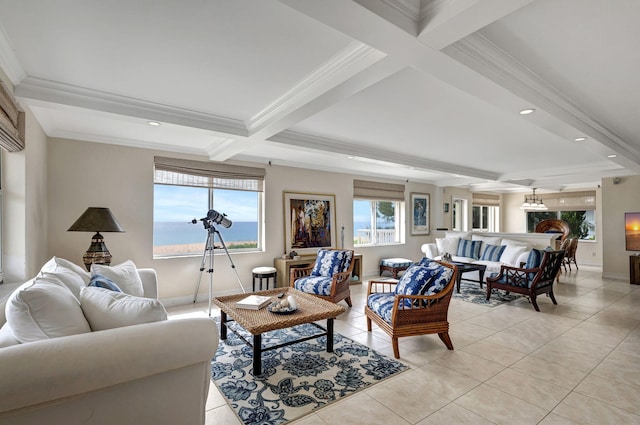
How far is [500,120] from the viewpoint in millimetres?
3369

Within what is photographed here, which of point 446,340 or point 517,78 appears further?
point 446,340

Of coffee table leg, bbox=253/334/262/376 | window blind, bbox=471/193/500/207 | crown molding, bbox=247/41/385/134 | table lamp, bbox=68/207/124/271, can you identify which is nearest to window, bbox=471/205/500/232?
window blind, bbox=471/193/500/207

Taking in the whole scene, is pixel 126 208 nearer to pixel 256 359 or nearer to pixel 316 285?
pixel 316 285

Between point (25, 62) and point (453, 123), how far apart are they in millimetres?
3695

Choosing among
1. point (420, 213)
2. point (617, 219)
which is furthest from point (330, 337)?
point (617, 219)

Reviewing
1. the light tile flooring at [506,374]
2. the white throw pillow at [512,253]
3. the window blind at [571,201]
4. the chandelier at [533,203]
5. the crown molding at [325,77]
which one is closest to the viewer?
the crown molding at [325,77]

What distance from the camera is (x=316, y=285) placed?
4.11 metres

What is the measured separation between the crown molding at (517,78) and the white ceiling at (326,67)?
1 cm

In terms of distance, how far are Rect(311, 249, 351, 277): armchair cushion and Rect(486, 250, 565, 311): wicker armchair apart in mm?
2341

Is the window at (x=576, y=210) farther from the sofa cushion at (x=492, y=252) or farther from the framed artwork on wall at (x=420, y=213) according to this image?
the sofa cushion at (x=492, y=252)

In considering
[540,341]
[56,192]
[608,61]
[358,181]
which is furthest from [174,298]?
[608,61]

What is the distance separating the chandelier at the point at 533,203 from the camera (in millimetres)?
8953

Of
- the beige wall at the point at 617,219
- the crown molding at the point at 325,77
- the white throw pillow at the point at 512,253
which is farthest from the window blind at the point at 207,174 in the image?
the beige wall at the point at 617,219

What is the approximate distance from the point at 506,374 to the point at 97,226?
409 centimetres
